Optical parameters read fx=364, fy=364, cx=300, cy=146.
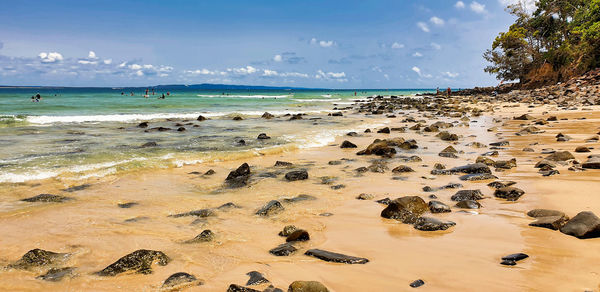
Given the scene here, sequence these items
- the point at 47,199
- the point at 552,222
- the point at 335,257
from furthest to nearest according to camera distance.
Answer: the point at 47,199 → the point at 552,222 → the point at 335,257

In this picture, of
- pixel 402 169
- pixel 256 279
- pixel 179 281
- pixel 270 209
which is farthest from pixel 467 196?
pixel 179 281

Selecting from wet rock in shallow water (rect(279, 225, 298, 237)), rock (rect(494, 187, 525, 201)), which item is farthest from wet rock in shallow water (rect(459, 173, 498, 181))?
wet rock in shallow water (rect(279, 225, 298, 237))

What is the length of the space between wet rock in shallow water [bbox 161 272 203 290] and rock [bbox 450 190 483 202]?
3.87 meters

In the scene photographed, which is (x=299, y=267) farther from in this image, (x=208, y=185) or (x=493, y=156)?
(x=493, y=156)

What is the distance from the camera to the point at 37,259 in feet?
11.5

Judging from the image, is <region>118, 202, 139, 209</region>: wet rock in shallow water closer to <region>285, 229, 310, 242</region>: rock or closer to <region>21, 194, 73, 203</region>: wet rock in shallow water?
<region>21, 194, 73, 203</region>: wet rock in shallow water

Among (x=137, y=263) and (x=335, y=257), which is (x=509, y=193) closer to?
(x=335, y=257)

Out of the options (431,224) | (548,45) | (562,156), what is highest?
(548,45)

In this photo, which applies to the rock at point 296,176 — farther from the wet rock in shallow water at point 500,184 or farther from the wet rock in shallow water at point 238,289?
the wet rock in shallow water at point 238,289

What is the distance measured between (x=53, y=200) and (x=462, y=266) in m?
5.84

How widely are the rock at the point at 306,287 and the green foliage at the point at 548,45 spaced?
43.2m

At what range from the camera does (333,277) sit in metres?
3.12

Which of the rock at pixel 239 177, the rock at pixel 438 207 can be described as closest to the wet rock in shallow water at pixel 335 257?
the rock at pixel 438 207

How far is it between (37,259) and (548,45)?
54961 mm
